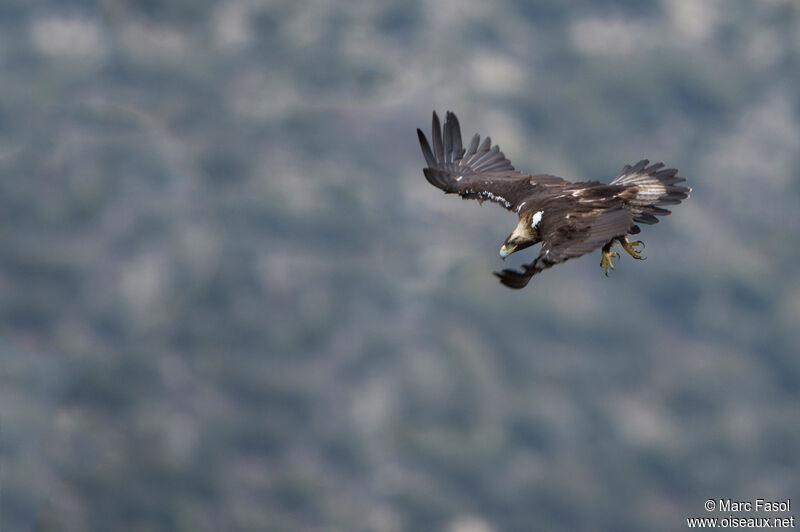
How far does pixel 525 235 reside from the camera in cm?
1881

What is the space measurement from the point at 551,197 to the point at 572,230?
2.20 metres

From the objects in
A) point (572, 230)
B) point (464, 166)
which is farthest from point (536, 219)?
point (464, 166)

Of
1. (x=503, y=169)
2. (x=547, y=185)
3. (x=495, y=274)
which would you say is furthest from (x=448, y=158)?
(x=495, y=274)

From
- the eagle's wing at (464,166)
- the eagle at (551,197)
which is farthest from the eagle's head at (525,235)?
the eagle's wing at (464,166)

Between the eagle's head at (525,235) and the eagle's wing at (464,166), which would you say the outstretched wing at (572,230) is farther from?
the eagle's wing at (464,166)

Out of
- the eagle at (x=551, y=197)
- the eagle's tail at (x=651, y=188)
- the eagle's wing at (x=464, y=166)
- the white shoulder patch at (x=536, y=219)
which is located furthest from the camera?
the eagle's wing at (x=464, y=166)

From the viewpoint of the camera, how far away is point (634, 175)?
21.1 meters

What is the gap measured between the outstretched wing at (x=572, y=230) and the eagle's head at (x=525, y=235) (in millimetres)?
210

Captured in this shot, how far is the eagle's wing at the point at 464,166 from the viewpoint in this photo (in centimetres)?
2095

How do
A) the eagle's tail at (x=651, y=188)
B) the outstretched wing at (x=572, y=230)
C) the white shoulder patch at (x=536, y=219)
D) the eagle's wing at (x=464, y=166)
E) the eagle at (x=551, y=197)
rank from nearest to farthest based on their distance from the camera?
the outstretched wing at (x=572, y=230) → the eagle at (x=551, y=197) → the white shoulder patch at (x=536, y=219) → the eagle's tail at (x=651, y=188) → the eagle's wing at (x=464, y=166)

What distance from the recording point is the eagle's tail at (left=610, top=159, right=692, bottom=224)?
64.2 feet

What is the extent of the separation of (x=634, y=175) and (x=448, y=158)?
387 cm

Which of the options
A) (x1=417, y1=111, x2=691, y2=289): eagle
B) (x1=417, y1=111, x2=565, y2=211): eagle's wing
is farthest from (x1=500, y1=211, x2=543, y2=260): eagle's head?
(x1=417, y1=111, x2=565, y2=211): eagle's wing

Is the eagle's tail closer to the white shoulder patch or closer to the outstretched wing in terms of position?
the outstretched wing
